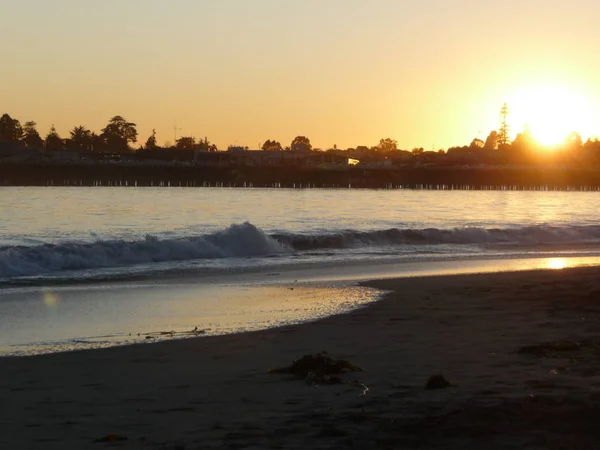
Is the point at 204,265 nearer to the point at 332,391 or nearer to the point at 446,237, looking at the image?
the point at 446,237

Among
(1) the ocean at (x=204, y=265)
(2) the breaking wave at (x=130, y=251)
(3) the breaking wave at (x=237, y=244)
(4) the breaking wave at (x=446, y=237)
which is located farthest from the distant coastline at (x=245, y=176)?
(2) the breaking wave at (x=130, y=251)

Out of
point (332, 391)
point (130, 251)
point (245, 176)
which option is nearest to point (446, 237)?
point (130, 251)

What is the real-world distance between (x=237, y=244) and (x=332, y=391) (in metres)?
18.7

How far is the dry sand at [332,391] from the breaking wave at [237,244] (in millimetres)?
10301

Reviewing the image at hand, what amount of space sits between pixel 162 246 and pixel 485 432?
18526mm

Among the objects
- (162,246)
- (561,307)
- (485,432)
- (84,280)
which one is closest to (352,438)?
(485,432)

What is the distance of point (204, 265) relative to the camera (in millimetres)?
20969

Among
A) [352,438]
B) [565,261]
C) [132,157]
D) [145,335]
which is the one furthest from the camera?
[132,157]

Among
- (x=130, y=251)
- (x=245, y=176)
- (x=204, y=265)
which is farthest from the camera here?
(x=245, y=176)

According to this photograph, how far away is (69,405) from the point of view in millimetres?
6492

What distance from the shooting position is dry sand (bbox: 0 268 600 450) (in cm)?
552

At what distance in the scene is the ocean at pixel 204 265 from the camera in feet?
36.8

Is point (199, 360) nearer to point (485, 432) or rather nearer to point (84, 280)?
point (485, 432)

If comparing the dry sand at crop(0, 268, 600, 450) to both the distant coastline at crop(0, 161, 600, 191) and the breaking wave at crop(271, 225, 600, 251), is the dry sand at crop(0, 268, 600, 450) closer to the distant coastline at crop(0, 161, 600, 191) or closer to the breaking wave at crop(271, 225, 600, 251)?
the breaking wave at crop(271, 225, 600, 251)
